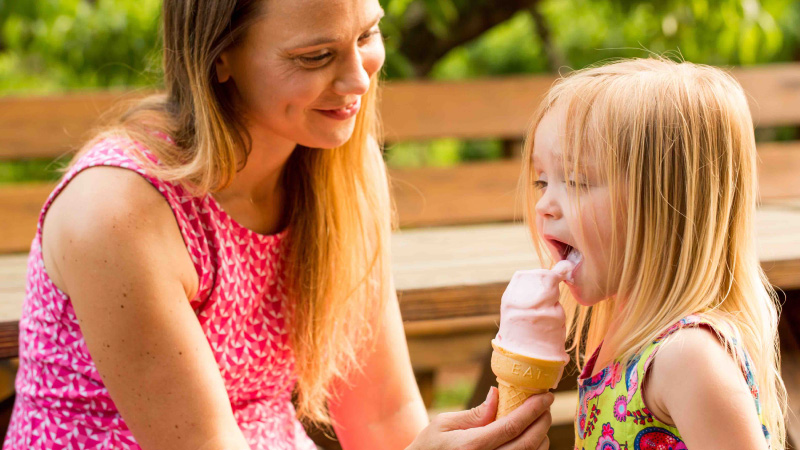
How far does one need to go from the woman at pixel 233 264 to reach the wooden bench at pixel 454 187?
401 mm

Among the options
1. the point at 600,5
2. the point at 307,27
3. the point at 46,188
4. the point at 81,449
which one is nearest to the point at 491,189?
the point at 600,5

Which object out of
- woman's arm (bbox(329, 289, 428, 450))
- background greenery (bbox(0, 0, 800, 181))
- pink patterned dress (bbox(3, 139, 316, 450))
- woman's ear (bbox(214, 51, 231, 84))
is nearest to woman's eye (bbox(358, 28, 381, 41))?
woman's ear (bbox(214, 51, 231, 84))

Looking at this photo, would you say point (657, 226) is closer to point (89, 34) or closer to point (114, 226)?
point (114, 226)

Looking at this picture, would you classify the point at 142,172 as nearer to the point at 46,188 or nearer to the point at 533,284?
the point at 533,284

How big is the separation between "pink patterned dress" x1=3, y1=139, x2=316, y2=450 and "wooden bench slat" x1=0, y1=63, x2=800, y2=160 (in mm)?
1620

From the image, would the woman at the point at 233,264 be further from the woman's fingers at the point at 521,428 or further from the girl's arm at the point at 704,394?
the girl's arm at the point at 704,394

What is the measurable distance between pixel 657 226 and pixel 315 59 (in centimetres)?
76

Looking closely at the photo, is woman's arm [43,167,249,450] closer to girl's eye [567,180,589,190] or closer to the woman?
the woman

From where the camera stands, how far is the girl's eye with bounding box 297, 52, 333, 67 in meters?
1.71

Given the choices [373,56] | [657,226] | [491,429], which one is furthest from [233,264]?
[657,226]

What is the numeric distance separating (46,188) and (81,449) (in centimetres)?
163

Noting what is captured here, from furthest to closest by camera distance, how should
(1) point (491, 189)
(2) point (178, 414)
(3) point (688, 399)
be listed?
(1) point (491, 189), (2) point (178, 414), (3) point (688, 399)

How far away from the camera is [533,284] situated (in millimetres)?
1369

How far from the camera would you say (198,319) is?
1761mm
